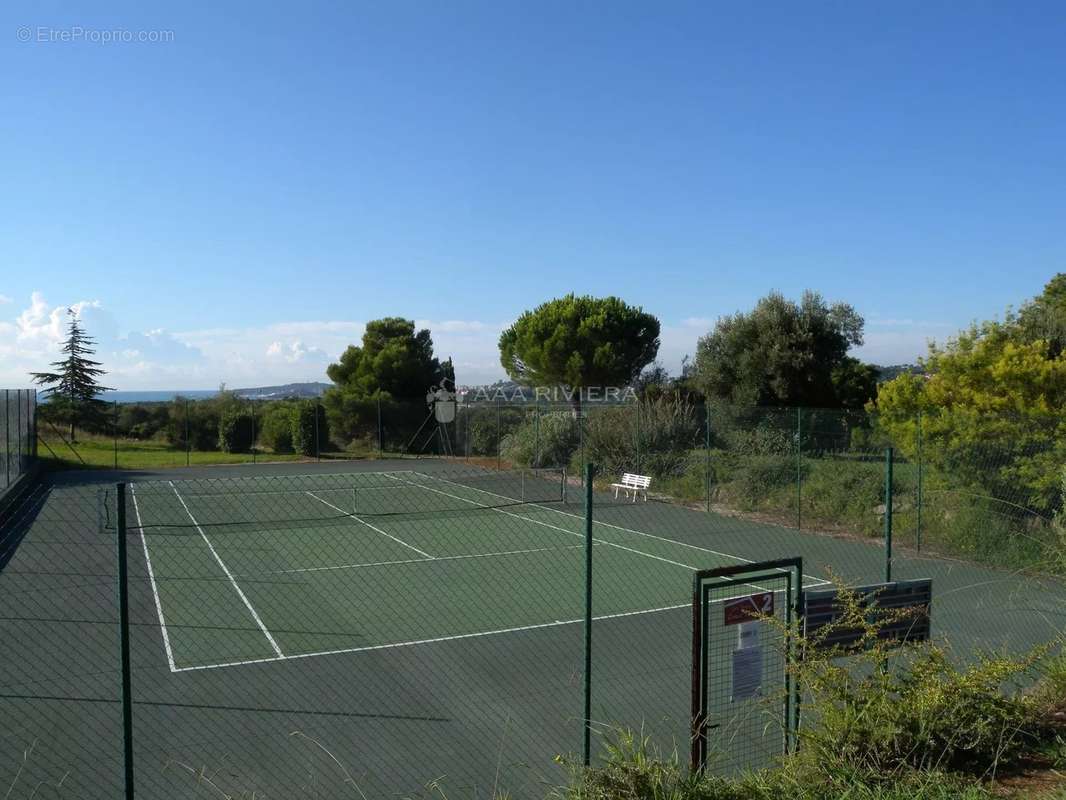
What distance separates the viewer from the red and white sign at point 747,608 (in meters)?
4.97

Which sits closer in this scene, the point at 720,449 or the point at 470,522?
the point at 470,522

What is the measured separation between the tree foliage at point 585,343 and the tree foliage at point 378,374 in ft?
18.9

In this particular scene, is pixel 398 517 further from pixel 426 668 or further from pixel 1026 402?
pixel 1026 402

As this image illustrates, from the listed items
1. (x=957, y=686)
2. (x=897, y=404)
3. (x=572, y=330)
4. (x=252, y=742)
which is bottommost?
(x=252, y=742)

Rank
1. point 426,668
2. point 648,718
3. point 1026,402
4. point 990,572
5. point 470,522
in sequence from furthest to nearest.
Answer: point 470,522 → point 1026,402 → point 990,572 → point 426,668 → point 648,718

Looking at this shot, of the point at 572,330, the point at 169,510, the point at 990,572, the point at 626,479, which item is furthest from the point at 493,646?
the point at 572,330

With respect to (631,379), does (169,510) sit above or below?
below

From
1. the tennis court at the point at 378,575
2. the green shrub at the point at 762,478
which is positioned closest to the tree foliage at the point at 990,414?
the green shrub at the point at 762,478

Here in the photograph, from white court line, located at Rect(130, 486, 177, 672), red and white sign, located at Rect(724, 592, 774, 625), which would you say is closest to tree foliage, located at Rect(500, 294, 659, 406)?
white court line, located at Rect(130, 486, 177, 672)

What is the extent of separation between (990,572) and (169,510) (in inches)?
678

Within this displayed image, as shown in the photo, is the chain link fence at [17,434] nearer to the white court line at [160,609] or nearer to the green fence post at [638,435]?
the white court line at [160,609]

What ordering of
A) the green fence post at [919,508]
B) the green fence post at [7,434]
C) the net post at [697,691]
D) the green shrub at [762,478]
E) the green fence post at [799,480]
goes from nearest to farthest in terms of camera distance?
1. the net post at [697,691]
2. the green fence post at [919,508]
3. the green fence post at [799,480]
4. the green shrub at [762,478]
5. the green fence post at [7,434]

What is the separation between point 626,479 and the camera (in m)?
21.2

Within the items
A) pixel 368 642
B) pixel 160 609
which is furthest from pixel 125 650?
pixel 160 609
